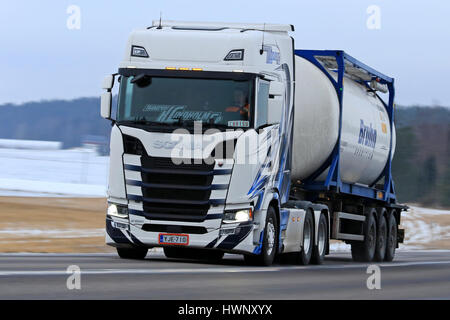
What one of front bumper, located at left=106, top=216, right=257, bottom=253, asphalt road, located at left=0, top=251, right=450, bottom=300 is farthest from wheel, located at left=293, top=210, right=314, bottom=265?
front bumper, located at left=106, top=216, right=257, bottom=253

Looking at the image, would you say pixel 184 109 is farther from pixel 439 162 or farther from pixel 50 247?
pixel 439 162

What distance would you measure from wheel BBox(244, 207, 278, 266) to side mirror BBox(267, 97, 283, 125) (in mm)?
1681

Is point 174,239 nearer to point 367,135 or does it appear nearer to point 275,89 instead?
point 275,89

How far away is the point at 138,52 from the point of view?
57.9 ft

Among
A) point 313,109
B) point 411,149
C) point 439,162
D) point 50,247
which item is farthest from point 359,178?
point 439,162

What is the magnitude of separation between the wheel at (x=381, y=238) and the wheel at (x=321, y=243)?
16.4 ft

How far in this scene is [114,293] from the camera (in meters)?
11.1

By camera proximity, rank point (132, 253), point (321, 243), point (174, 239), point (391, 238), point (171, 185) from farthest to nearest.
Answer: point (391, 238) → point (321, 243) → point (132, 253) → point (174, 239) → point (171, 185)

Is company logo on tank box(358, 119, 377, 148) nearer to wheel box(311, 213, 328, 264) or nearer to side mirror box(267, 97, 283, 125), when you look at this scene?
wheel box(311, 213, 328, 264)

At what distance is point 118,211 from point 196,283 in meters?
4.79

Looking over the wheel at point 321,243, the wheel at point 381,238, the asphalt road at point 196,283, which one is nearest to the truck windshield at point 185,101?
the asphalt road at point 196,283

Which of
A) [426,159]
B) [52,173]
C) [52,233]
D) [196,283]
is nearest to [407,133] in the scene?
[426,159]
